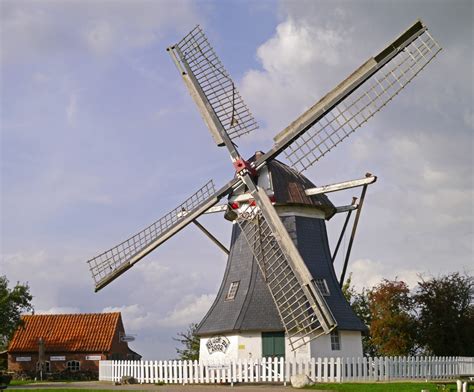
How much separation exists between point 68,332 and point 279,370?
60.8 ft

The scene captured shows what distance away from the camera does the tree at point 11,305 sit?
34375 mm

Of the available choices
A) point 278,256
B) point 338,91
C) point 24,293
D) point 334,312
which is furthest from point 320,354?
point 24,293

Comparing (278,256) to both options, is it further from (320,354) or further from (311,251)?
(320,354)

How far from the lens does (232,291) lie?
77.0 feet

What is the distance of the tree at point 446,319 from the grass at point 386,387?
913 centimetres

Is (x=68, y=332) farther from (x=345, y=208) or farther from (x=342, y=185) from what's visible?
(x=342, y=185)

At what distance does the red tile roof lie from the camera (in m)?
36.3

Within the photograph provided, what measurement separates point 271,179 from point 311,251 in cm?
253

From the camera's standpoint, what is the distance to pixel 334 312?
73.6ft

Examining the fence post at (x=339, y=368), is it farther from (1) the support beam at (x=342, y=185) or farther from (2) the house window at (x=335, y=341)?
(1) the support beam at (x=342, y=185)

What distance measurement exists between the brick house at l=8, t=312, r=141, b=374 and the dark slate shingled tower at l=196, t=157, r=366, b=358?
14.0m

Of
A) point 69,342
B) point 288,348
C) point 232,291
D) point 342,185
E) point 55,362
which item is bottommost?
point 55,362


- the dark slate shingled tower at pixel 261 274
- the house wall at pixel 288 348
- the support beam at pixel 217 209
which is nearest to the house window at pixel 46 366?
the dark slate shingled tower at pixel 261 274

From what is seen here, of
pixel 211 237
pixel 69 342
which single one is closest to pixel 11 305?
pixel 69 342
